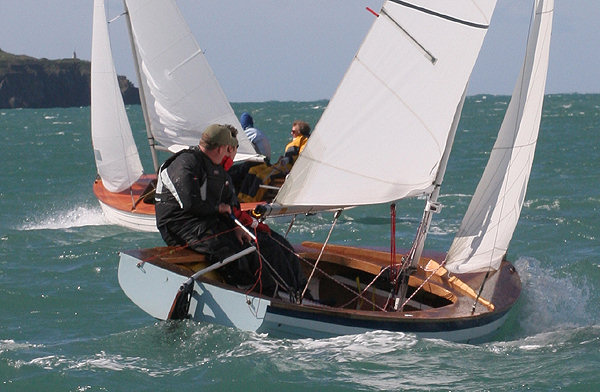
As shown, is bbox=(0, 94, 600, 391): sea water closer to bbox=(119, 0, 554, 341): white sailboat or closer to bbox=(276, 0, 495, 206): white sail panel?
bbox=(119, 0, 554, 341): white sailboat

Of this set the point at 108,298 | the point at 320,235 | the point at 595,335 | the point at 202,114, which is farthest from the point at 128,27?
the point at 595,335

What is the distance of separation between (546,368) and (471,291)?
117cm

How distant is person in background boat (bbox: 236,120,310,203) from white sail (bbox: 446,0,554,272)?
16.3ft

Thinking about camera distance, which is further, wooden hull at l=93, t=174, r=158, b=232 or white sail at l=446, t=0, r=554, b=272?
wooden hull at l=93, t=174, r=158, b=232

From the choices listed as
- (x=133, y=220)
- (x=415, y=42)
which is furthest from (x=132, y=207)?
(x=415, y=42)

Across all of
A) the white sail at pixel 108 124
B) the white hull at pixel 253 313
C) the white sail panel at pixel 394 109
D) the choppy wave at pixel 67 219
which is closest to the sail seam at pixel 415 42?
the white sail panel at pixel 394 109

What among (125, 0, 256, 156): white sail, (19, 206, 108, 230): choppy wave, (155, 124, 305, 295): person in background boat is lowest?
(19, 206, 108, 230): choppy wave

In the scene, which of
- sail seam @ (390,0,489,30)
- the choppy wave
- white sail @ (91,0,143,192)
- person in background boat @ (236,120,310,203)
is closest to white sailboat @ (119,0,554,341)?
sail seam @ (390,0,489,30)

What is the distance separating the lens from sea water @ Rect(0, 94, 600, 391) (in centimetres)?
600

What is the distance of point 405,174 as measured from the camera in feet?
22.7

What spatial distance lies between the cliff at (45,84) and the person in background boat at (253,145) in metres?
102

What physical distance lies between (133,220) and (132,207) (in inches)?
7.5

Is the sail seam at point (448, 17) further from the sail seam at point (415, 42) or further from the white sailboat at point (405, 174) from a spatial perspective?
the sail seam at point (415, 42)

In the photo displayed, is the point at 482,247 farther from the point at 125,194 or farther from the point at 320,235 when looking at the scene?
the point at 125,194
